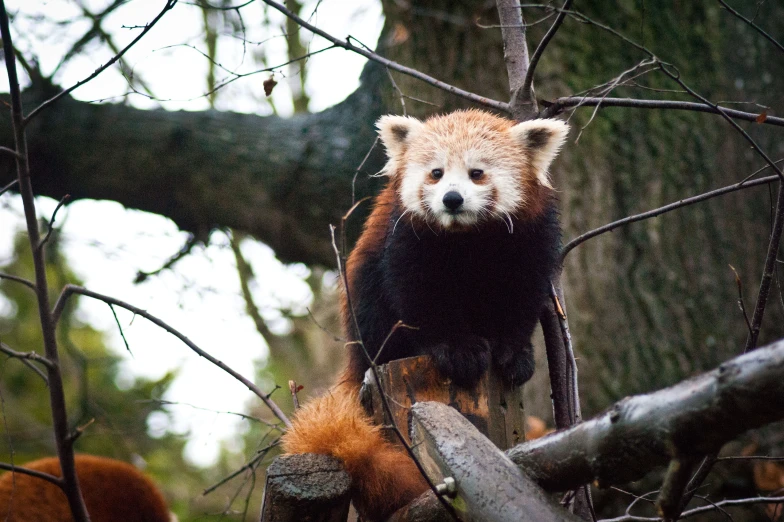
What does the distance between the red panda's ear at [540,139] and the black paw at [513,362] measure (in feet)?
2.66

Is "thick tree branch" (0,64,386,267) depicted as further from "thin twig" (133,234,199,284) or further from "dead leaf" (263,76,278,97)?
"dead leaf" (263,76,278,97)

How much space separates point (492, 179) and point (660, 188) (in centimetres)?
249

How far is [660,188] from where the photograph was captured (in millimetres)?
5176

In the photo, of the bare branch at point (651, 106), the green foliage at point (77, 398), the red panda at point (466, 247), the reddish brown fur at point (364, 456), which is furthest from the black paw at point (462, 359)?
the green foliage at point (77, 398)

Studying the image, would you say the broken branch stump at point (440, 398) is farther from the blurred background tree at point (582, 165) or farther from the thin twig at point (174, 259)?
the thin twig at point (174, 259)

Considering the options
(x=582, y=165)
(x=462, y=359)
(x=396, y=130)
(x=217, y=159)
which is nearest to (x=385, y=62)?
(x=396, y=130)

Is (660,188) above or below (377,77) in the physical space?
below

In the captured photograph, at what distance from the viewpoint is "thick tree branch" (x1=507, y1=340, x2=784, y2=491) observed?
4.16ft

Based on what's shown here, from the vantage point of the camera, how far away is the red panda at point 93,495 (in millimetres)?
4637

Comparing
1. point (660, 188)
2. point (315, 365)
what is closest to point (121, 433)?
point (315, 365)

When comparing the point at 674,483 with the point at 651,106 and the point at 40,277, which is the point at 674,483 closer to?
the point at 651,106

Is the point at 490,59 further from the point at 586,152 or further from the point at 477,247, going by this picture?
the point at 477,247

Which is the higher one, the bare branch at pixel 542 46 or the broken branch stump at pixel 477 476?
the bare branch at pixel 542 46

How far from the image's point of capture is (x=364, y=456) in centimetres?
223
